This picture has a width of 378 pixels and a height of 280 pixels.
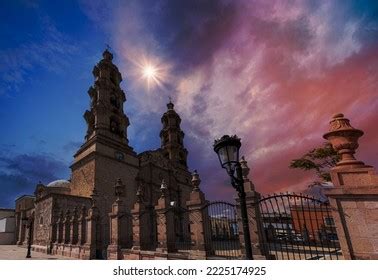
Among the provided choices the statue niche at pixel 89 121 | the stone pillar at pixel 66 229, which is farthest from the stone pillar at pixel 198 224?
the statue niche at pixel 89 121

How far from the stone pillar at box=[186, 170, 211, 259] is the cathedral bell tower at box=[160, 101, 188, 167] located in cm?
2308

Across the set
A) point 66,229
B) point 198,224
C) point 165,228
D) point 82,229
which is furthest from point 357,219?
point 66,229

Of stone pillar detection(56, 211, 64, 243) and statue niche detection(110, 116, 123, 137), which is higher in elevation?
statue niche detection(110, 116, 123, 137)

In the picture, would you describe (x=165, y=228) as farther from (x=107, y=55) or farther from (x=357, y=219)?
(x=107, y=55)

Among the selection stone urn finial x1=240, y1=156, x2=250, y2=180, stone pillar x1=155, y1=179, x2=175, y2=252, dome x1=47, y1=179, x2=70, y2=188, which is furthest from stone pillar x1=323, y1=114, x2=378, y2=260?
dome x1=47, y1=179, x2=70, y2=188

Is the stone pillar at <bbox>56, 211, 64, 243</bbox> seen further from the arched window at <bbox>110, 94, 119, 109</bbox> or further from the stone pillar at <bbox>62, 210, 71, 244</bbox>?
the arched window at <bbox>110, 94, 119, 109</bbox>

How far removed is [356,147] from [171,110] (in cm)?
2862

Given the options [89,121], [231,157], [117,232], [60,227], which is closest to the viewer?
[231,157]

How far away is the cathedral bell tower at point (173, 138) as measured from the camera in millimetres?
30438

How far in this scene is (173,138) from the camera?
31141mm

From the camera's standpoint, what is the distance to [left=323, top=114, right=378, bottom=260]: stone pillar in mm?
4023

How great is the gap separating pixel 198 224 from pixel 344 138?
3.84 m
